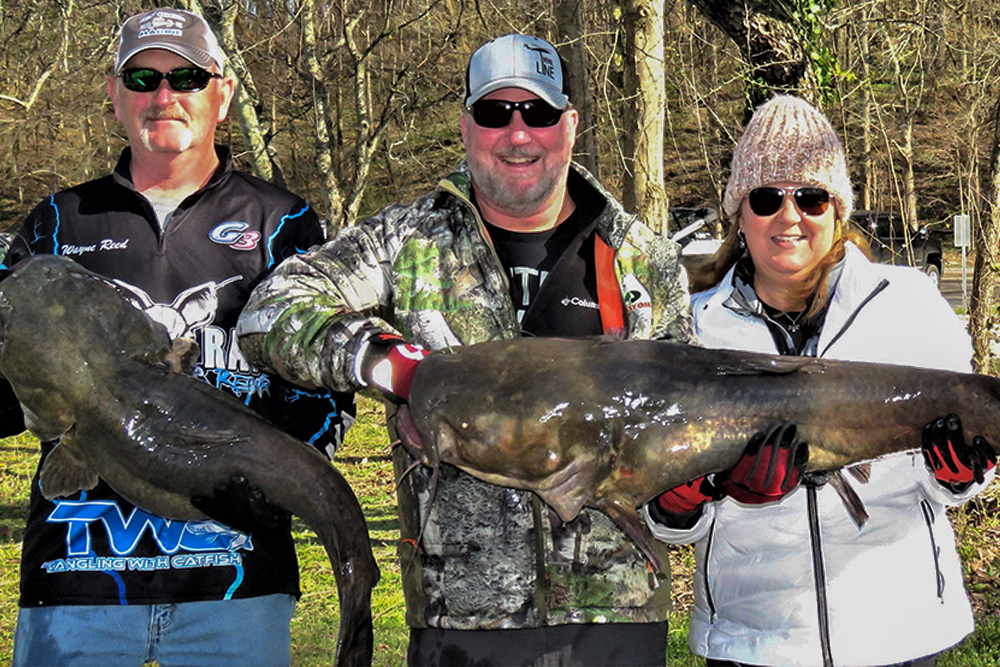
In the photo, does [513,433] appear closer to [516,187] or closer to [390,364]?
[390,364]

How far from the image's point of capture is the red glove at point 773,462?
2520 millimetres

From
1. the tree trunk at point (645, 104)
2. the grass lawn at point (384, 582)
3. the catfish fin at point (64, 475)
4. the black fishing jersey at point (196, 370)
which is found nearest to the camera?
the catfish fin at point (64, 475)

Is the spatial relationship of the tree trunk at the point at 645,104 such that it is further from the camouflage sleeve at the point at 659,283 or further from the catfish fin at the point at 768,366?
the catfish fin at the point at 768,366

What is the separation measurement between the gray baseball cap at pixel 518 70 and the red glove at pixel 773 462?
1.21 m

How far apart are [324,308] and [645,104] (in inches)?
184

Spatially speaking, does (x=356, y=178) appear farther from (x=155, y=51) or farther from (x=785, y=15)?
(x=155, y=51)

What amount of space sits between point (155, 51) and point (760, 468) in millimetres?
2202

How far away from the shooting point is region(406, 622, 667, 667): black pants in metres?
2.94

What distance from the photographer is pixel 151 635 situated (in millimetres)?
3010

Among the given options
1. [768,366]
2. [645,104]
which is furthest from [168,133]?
[645,104]

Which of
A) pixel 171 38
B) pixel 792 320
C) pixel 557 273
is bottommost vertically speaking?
pixel 792 320

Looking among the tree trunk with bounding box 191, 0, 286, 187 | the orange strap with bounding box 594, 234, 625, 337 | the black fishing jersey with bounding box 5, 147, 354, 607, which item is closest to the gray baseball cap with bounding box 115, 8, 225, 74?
the black fishing jersey with bounding box 5, 147, 354, 607

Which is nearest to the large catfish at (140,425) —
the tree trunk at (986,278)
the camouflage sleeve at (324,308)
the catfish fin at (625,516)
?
the camouflage sleeve at (324,308)

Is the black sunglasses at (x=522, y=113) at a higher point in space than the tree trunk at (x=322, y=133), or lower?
lower
